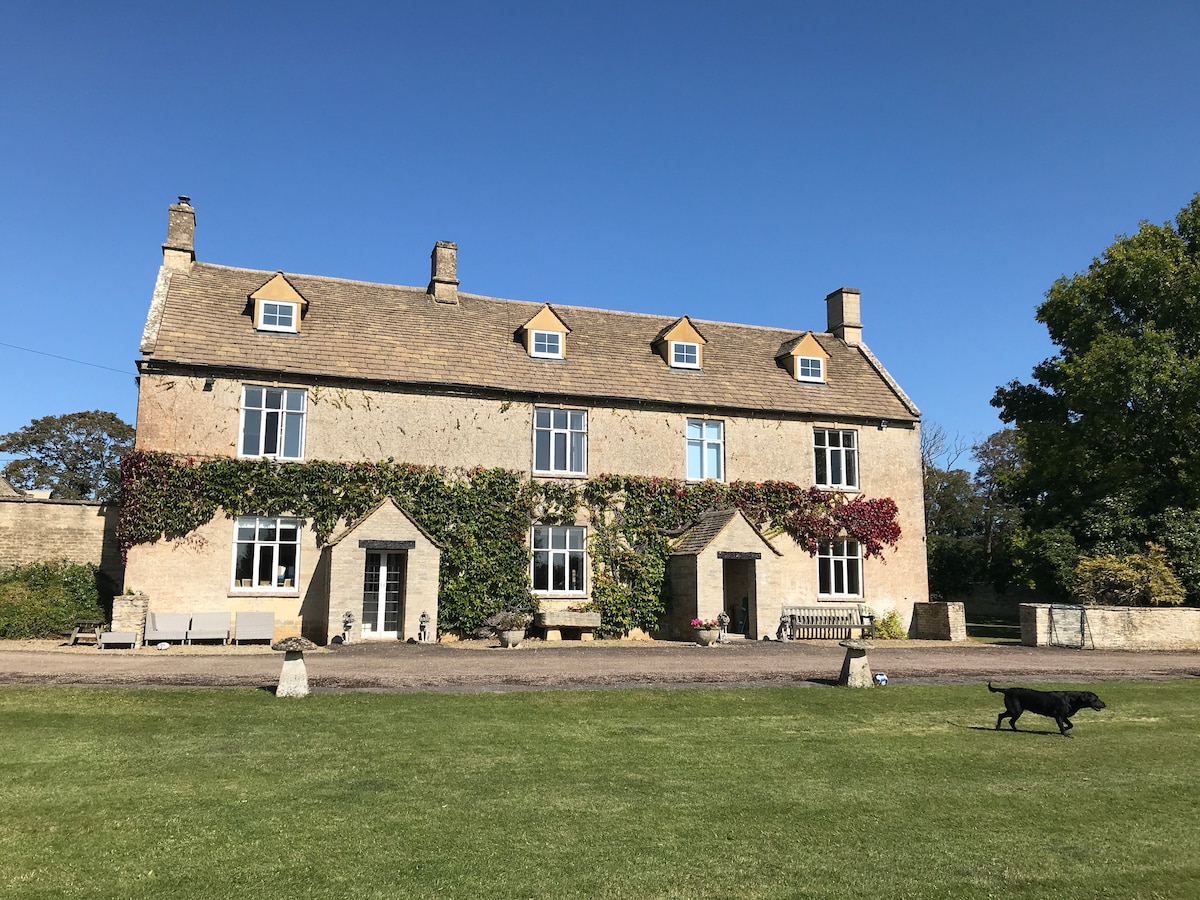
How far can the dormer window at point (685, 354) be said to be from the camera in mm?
28922

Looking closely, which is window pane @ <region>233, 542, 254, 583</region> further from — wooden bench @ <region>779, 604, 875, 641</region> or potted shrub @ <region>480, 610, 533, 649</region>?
wooden bench @ <region>779, 604, 875, 641</region>

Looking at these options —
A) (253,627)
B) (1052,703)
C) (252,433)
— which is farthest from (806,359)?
(1052,703)

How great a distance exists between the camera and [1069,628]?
23906 mm

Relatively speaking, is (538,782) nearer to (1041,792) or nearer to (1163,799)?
(1041,792)

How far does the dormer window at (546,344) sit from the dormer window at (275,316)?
22.7 ft

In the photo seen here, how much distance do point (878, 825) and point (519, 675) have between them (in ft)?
29.1

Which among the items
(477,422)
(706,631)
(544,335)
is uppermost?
(544,335)

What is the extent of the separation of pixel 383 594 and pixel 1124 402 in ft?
82.8

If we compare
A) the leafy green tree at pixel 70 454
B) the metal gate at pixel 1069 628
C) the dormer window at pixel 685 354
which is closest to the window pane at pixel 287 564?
the dormer window at pixel 685 354

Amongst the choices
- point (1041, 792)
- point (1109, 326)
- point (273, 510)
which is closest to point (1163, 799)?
point (1041, 792)

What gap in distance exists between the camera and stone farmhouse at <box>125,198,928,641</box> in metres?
22.8

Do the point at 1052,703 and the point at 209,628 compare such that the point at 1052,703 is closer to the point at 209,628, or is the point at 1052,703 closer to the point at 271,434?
the point at 209,628

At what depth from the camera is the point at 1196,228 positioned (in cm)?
3186

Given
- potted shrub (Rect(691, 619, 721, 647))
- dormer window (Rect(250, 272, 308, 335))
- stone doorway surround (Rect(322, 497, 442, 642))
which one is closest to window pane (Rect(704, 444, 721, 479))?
potted shrub (Rect(691, 619, 721, 647))
